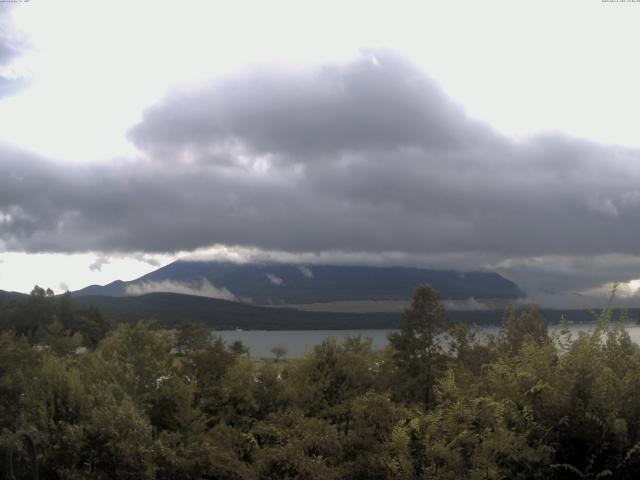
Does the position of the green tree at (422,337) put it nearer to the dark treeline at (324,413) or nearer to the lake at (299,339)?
the lake at (299,339)

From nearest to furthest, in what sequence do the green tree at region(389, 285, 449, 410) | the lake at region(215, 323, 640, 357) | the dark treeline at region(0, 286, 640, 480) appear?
the dark treeline at region(0, 286, 640, 480) → the lake at region(215, 323, 640, 357) → the green tree at region(389, 285, 449, 410)

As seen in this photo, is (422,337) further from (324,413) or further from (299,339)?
(299,339)

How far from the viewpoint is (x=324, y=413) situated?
12.5m

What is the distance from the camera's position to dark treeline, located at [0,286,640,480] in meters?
6.55

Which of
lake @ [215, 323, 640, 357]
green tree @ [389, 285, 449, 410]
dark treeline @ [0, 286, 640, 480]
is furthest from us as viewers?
green tree @ [389, 285, 449, 410]

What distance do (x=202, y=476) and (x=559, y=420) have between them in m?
6.88

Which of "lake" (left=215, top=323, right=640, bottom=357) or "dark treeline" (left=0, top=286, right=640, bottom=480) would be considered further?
"lake" (left=215, top=323, right=640, bottom=357)

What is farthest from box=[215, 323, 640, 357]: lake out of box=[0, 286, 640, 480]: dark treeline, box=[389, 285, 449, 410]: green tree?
box=[389, 285, 449, 410]: green tree

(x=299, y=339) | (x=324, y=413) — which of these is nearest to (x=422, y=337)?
(x=324, y=413)

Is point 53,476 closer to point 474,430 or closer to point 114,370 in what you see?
point 114,370

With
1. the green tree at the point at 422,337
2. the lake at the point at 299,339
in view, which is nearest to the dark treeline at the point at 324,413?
the lake at the point at 299,339

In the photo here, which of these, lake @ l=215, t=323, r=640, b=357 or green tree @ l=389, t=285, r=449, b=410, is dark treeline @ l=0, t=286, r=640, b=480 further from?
green tree @ l=389, t=285, r=449, b=410

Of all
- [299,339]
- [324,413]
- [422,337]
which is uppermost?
[422,337]

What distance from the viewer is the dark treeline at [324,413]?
655 cm
